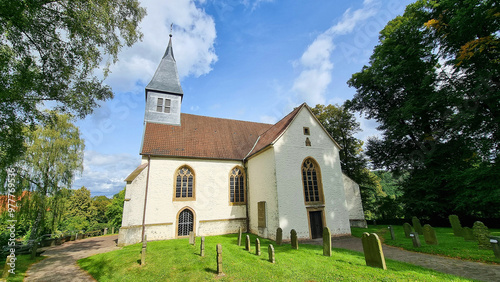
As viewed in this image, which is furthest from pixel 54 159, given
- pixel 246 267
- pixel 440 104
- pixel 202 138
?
pixel 440 104

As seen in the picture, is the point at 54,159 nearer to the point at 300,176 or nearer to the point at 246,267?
the point at 246,267

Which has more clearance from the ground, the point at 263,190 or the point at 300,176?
the point at 300,176

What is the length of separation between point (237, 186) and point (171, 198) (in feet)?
18.0

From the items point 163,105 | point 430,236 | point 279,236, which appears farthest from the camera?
point 163,105

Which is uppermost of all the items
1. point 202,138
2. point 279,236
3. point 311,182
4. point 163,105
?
point 163,105

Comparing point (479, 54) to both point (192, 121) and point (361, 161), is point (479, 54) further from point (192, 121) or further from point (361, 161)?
point (192, 121)

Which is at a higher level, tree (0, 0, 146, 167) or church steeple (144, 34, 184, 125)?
A: church steeple (144, 34, 184, 125)

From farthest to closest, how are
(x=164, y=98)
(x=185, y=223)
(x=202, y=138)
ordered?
(x=164, y=98) → (x=202, y=138) → (x=185, y=223)

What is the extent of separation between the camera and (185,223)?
15789 millimetres

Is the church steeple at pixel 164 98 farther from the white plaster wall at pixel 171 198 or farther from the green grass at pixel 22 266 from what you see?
the green grass at pixel 22 266

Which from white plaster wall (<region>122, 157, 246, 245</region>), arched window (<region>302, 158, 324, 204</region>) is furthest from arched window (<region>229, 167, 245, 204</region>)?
arched window (<region>302, 158, 324, 204</region>)

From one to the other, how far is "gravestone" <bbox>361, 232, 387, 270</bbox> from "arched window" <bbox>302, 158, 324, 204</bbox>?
7.03 m

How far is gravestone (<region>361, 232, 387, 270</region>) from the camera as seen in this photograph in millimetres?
7270

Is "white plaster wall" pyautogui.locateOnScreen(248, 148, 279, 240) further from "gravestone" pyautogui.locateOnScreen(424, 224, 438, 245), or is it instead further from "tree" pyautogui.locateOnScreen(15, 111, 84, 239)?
"tree" pyautogui.locateOnScreen(15, 111, 84, 239)
